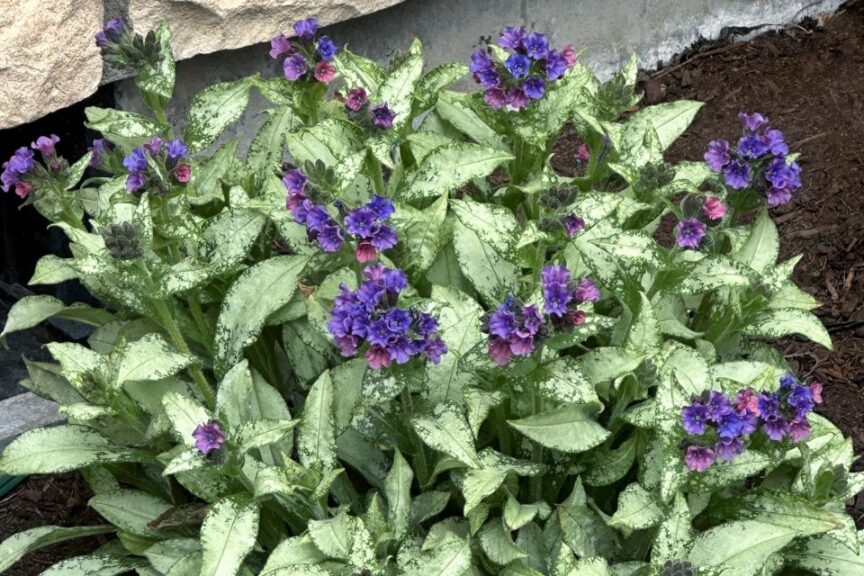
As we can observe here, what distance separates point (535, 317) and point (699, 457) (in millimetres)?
448

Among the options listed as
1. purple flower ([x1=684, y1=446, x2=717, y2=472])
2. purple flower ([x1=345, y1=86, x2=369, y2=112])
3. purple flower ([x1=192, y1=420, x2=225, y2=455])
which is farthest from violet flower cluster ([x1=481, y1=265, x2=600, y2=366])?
purple flower ([x1=345, y1=86, x2=369, y2=112])

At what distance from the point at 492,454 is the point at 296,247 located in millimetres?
694

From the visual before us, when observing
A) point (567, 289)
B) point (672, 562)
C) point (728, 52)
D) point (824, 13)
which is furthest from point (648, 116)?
point (824, 13)

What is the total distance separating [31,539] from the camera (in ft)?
8.74

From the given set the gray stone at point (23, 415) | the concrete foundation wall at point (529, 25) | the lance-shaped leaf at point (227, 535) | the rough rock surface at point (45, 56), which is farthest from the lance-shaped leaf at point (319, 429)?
the concrete foundation wall at point (529, 25)

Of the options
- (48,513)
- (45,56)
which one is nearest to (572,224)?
(45,56)

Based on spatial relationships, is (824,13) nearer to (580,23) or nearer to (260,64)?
(580,23)

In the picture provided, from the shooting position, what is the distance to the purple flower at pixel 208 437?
219cm

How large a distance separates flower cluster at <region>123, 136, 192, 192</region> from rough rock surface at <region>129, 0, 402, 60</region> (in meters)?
0.86

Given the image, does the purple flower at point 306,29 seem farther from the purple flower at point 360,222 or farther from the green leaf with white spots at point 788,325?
the green leaf with white spots at point 788,325

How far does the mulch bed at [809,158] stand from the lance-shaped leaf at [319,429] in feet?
3.01

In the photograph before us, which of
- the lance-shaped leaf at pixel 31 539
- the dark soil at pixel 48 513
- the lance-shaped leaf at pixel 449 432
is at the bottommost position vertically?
the dark soil at pixel 48 513

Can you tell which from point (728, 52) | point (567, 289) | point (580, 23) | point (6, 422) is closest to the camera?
point (567, 289)

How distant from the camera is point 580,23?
14.3 ft
